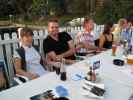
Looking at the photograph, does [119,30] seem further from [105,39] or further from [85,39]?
[85,39]

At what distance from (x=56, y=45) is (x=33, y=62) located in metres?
0.51

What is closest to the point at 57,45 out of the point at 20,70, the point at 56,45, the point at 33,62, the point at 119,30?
the point at 56,45

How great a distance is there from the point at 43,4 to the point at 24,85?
570 inches

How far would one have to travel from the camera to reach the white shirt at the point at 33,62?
3.04m

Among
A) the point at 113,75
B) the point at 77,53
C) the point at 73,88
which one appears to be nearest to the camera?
the point at 73,88

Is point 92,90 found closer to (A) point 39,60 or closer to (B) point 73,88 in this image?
(B) point 73,88

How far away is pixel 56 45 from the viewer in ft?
11.6

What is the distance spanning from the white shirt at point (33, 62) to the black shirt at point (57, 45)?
301 millimetres

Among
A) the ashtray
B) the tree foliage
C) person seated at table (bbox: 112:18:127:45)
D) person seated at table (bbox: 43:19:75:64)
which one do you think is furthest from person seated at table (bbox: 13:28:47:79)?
the tree foliage

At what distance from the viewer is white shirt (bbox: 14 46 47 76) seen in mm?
3045

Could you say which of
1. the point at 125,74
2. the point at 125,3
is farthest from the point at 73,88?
the point at 125,3

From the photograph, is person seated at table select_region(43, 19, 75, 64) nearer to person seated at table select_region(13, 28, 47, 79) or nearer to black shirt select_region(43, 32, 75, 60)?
black shirt select_region(43, 32, 75, 60)

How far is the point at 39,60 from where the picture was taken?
3215 millimetres

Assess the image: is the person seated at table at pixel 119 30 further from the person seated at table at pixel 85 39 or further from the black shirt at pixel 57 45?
the black shirt at pixel 57 45
